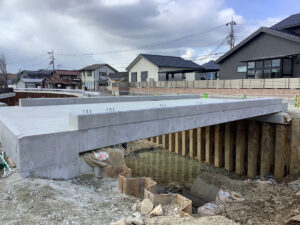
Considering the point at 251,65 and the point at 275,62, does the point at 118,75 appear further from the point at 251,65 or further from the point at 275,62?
the point at 275,62

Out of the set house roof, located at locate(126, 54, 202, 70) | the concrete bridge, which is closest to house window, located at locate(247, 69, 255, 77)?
house roof, located at locate(126, 54, 202, 70)

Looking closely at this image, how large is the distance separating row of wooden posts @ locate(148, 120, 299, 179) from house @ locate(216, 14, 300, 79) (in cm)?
1303

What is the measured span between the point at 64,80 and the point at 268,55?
55791mm

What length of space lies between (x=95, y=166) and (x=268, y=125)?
449 inches

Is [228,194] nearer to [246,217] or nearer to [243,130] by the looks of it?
[246,217]

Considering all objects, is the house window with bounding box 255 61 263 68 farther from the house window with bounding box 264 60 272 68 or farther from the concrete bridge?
the concrete bridge

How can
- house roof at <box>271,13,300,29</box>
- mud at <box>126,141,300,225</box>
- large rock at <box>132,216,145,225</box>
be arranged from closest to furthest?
large rock at <box>132,216,145,225</box>
mud at <box>126,141,300,225</box>
house roof at <box>271,13,300,29</box>

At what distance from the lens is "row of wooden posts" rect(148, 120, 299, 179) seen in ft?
41.7

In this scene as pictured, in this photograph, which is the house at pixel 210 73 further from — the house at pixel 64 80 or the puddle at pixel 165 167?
the house at pixel 64 80

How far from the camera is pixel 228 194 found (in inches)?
314

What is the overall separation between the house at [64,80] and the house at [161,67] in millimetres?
27420

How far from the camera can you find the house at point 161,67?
130ft

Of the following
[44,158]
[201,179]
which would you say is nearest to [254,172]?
[201,179]

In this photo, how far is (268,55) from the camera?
2581 cm
